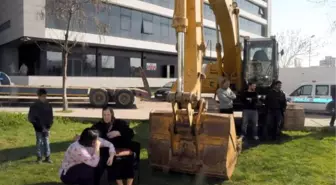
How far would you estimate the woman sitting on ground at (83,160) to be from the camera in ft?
18.9

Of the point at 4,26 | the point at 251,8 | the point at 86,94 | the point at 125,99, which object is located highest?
the point at 251,8

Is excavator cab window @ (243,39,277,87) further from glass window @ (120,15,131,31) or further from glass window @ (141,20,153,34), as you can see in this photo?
glass window @ (141,20,153,34)

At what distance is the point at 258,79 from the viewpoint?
11.9 meters

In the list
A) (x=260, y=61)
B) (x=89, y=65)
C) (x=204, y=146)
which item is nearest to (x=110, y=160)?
(x=204, y=146)

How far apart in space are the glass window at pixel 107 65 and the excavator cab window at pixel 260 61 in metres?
23.7

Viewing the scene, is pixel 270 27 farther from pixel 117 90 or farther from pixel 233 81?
pixel 233 81

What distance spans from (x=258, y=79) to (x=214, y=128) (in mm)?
5769

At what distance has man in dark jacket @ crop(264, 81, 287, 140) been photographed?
10.0 meters

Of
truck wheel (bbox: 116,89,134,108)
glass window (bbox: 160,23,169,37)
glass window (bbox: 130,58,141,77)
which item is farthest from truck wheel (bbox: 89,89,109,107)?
glass window (bbox: 160,23,169,37)

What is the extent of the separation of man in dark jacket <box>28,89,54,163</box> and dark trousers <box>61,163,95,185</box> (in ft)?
8.10

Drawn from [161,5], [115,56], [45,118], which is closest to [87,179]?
[45,118]

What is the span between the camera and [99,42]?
3170 centimetres

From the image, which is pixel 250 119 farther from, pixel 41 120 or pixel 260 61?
pixel 41 120

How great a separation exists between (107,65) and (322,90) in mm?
20294
